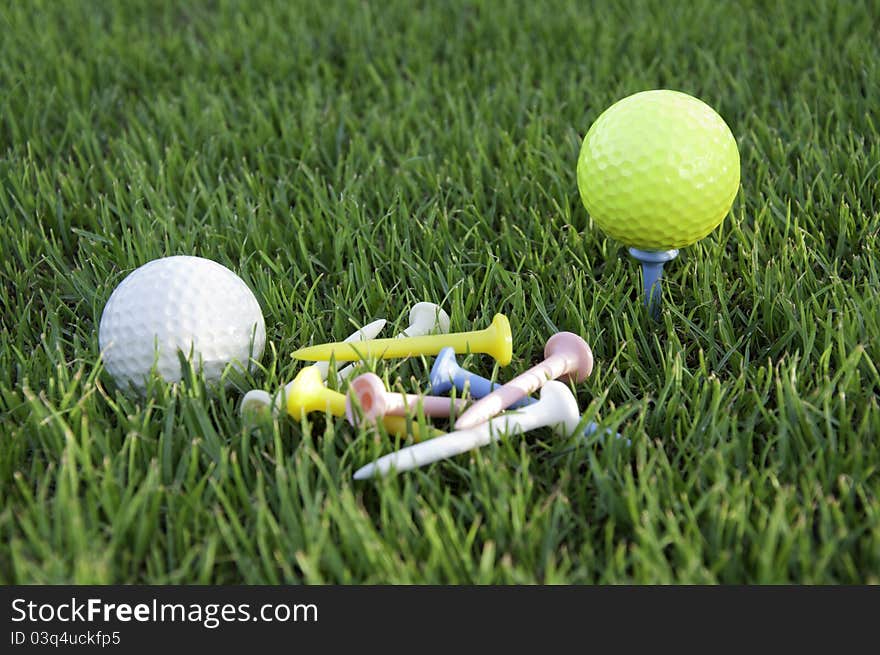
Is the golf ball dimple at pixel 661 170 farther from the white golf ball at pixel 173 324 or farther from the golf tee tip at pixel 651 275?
the white golf ball at pixel 173 324

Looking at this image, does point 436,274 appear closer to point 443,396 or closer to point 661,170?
point 443,396

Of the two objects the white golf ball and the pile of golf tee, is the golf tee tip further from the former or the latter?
the white golf ball

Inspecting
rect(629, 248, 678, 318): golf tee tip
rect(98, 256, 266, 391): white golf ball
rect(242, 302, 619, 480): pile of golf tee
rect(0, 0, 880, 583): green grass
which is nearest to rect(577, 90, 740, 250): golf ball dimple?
rect(629, 248, 678, 318): golf tee tip

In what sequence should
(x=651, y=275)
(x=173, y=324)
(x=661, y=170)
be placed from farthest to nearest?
(x=651, y=275)
(x=661, y=170)
(x=173, y=324)

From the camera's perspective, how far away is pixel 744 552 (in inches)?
68.2

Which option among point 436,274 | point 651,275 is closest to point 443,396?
point 436,274

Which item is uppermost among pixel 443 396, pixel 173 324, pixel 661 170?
pixel 661 170

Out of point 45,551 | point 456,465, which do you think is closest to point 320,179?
point 456,465

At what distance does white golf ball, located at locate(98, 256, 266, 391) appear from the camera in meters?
2.14

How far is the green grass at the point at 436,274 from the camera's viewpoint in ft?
5.74

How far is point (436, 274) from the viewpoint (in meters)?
2.66

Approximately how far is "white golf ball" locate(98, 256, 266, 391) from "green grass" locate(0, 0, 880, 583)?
75mm

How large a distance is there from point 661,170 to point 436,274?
71cm

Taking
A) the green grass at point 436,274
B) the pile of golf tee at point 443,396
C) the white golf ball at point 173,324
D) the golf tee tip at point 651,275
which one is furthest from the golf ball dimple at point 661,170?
the white golf ball at point 173,324
